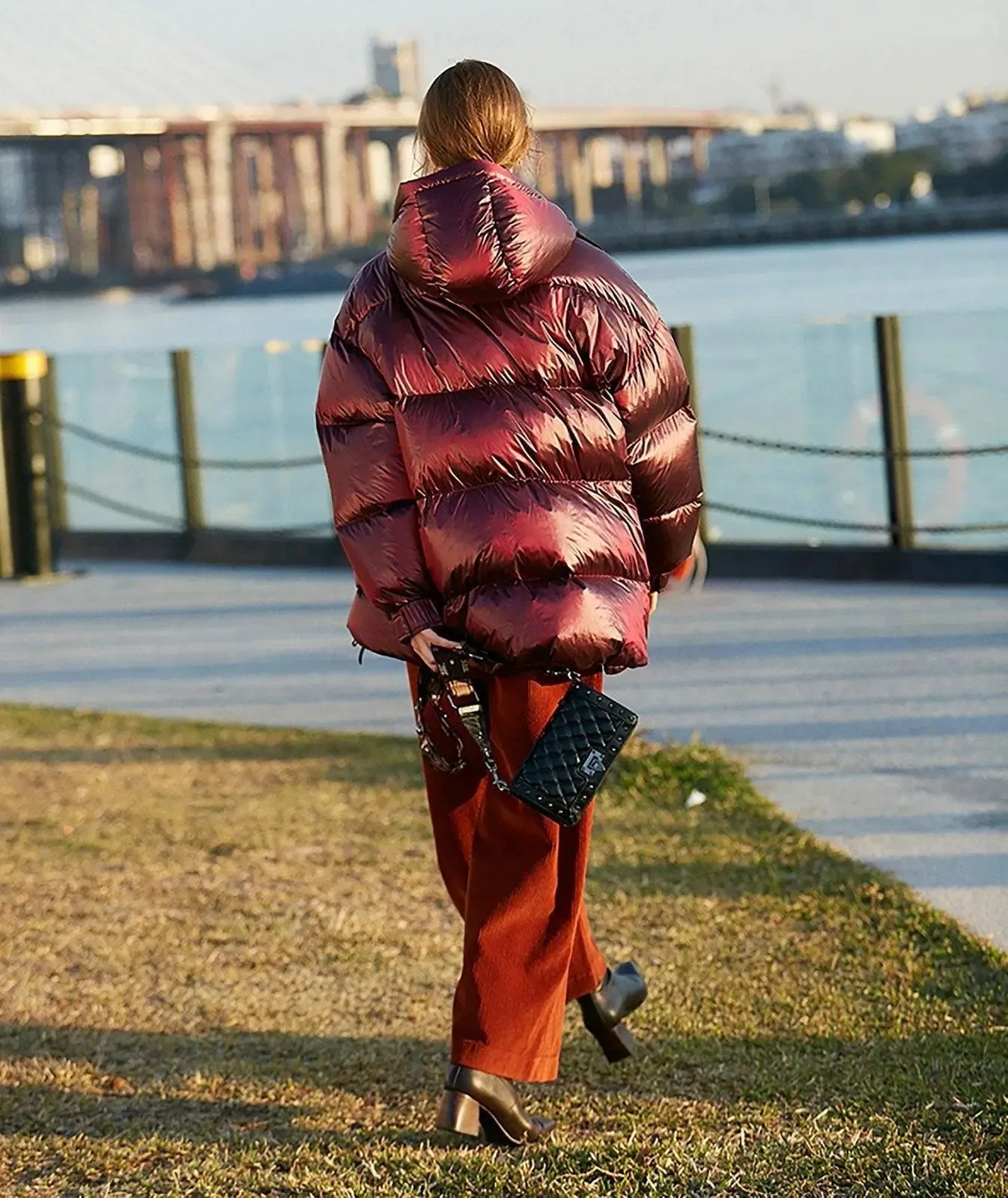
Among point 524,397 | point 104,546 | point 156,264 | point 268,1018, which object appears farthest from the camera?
point 156,264

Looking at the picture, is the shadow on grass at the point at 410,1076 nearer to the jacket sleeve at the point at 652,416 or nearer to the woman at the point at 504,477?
the woman at the point at 504,477

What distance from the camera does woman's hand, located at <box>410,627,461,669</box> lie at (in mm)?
2748

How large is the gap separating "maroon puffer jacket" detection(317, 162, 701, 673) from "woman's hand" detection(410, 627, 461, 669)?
2 cm

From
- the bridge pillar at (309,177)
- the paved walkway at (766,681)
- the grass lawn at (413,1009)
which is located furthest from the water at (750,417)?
the bridge pillar at (309,177)

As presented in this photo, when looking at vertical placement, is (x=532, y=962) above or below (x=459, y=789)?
below

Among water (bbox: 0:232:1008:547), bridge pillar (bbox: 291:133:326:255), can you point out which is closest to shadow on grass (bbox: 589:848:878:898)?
water (bbox: 0:232:1008:547)

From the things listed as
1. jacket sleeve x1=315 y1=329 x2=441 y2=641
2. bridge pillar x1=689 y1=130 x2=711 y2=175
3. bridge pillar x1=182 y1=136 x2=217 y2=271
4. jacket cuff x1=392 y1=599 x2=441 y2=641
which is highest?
bridge pillar x1=689 y1=130 x2=711 y2=175

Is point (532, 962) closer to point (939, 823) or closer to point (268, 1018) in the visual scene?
point (268, 1018)

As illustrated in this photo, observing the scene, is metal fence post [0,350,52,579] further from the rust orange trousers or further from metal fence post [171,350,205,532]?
the rust orange trousers

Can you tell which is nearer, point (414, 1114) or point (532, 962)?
point (532, 962)

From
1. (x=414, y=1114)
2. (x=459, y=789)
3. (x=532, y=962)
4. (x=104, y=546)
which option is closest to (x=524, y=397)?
(x=459, y=789)

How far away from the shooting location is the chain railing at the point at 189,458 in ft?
28.4

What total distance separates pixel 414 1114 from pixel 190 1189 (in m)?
0.43

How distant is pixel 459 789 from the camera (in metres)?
2.99
